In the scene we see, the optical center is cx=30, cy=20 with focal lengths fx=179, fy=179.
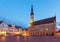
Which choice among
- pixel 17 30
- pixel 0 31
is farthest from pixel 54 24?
pixel 0 31

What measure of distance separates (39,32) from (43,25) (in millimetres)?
3788

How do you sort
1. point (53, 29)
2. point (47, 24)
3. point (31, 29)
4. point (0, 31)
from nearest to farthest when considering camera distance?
point (0, 31) → point (53, 29) → point (47, 24) → point (31, 29)

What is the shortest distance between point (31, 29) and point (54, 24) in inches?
651

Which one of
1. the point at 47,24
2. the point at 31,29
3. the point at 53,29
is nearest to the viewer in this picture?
the point at 53,29

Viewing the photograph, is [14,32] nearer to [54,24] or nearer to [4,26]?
[4,26]

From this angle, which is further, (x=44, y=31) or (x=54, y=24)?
(x=44, y=31)

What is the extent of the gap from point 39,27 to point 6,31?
1827cm

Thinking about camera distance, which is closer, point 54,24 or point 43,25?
point 54,24

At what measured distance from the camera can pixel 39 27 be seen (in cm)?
8112

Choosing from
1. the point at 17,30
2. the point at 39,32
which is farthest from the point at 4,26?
the point at 39,32

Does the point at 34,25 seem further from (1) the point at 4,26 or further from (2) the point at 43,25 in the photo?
(1) the point at 4,26

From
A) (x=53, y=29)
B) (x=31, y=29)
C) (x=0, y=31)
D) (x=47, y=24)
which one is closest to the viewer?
(x=0, y=31)

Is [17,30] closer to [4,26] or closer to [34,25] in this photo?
[4,26]

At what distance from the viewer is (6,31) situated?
68.7m
